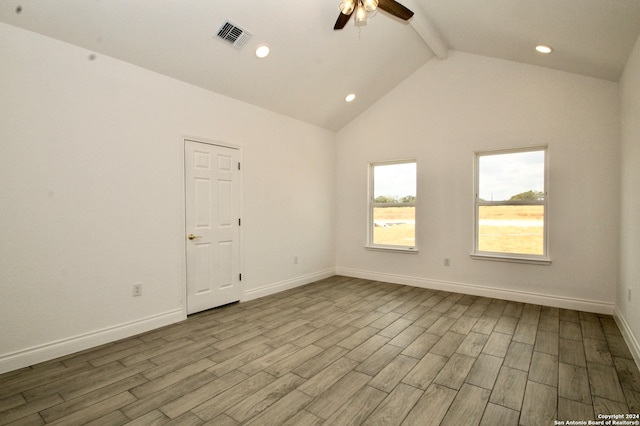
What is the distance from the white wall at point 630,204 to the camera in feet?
9.04

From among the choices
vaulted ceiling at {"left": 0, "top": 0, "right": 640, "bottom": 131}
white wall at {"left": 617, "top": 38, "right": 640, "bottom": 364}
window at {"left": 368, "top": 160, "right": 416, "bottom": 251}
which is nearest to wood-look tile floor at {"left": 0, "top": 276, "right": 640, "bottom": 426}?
white wall at {"left": 617, "top": 38, "right": 640, "bottom": 364}

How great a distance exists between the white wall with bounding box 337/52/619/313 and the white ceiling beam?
356 mm

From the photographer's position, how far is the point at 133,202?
3.22 meters

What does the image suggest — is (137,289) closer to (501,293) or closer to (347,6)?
(347,6)

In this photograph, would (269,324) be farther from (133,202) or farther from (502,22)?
(502,22)

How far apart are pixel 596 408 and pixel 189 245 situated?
12.5ft

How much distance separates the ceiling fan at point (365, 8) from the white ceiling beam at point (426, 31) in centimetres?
79

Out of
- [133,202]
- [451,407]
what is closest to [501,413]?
[451,407]

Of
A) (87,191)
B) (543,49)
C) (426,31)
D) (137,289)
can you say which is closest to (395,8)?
(426,31)

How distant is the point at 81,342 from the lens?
2.87m

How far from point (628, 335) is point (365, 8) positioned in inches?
147

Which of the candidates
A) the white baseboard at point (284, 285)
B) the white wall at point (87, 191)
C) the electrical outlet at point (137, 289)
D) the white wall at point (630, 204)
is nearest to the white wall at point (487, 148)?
the white wall at point (630, 204)

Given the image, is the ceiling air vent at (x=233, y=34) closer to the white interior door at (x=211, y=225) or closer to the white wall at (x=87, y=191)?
the white wall at (x=87, y=191)

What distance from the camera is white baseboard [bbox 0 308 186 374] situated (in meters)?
2.54
